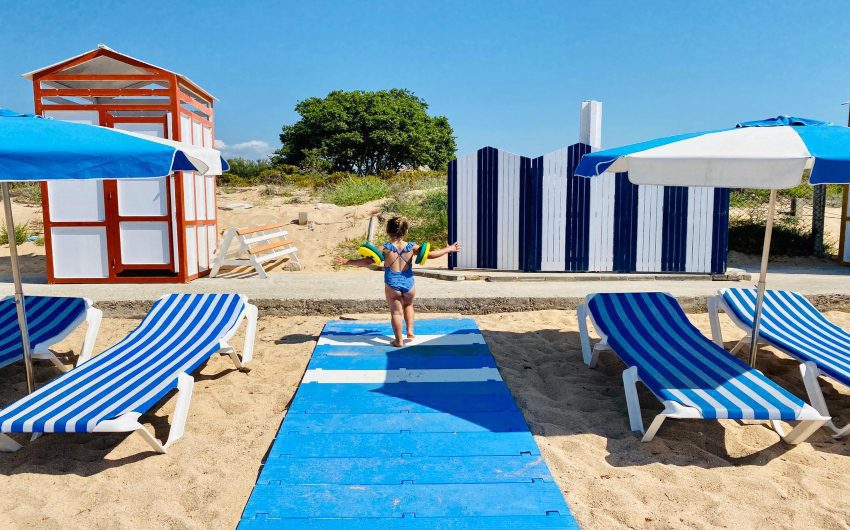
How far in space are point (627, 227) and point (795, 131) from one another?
5184 mm

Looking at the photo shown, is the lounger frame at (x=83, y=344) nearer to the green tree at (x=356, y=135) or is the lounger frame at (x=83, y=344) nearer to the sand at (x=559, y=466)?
the sand at (x=559, y=466)

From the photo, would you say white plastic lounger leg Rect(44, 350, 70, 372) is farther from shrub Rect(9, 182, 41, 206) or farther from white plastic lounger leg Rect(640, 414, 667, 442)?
shrub Rect(9, 182, 41, 206)

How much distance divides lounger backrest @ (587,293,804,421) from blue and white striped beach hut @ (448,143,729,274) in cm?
370

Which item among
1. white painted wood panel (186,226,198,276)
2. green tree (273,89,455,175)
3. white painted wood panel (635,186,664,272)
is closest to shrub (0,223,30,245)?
white painted wood panel (186,226,198,276)

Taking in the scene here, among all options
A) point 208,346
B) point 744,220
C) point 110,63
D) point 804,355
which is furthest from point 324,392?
point 744,220

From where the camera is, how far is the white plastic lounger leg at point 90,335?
467 centimetres

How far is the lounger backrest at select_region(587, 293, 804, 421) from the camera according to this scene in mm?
3400

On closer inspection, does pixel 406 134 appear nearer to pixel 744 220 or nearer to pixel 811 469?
pixel 744 220

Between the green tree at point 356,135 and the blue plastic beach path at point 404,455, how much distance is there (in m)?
29.6

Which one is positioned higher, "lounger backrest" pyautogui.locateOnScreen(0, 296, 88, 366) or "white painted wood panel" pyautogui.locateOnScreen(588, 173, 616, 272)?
"white painted wood panel" pyautogui.locateOnScreen(588, 173, 616, 272)

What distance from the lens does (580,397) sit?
14.1 feet

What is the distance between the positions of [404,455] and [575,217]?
21.2ft

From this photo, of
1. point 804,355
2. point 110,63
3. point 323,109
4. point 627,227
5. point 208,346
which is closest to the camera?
point 804,355

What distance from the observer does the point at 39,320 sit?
→ 489cm
